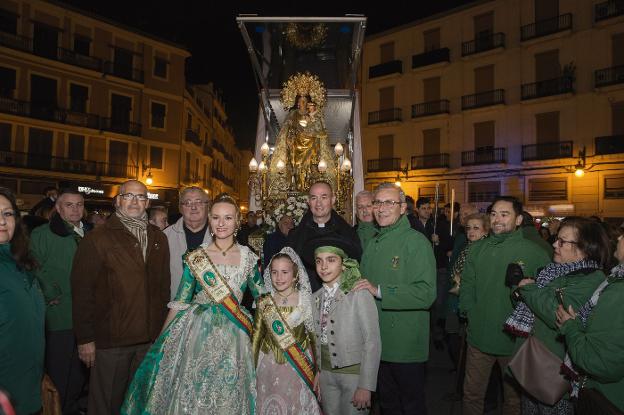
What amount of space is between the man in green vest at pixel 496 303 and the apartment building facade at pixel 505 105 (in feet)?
64.9

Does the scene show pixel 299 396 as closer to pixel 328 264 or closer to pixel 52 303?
pixel 328 264

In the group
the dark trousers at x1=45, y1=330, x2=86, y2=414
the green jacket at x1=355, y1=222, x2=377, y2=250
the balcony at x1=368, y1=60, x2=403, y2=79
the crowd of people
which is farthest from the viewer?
the balcony at x1=368, y1=60, x2=403, y2=79

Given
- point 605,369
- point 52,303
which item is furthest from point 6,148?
point 605,369

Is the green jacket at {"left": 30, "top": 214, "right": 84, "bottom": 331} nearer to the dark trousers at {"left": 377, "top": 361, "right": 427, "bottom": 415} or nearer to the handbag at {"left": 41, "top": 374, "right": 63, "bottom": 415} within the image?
the handbag at {"left": 41, "top": 374, "right": 63, "bottom": 415}

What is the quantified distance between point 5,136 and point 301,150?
24756 millimetres

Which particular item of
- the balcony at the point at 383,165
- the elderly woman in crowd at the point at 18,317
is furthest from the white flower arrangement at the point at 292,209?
the balcony at the point at 383,165

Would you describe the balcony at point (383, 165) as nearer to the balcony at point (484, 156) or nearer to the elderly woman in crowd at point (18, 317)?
the balcony at point (484, 156)

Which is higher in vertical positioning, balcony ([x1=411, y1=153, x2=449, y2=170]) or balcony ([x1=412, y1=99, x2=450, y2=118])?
balcony ([x1=412, y1=99, x2=450, y2=118])

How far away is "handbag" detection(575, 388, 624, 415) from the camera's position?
1.78 meters

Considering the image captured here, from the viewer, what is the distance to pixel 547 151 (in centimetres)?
2339

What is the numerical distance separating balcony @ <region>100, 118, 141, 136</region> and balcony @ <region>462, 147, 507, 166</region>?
68.3 ft

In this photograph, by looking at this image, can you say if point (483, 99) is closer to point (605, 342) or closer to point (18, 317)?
point (605, 342)

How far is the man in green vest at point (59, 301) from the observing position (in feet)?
14.8

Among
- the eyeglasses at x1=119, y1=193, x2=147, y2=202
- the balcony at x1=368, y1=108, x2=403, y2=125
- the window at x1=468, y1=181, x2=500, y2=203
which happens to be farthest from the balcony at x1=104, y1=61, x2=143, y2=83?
the eyeglasses at x1=119, y1=193, x2=147, y2=202
